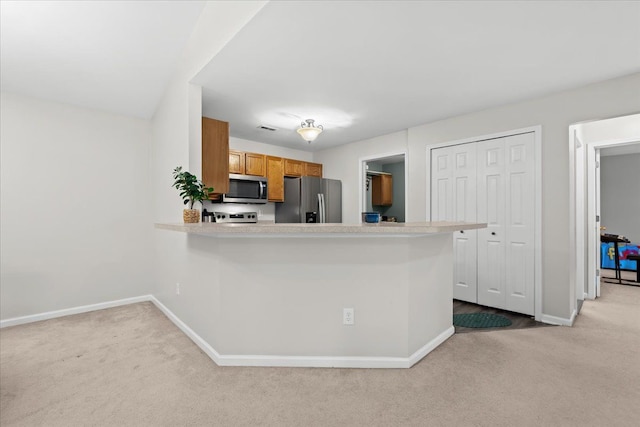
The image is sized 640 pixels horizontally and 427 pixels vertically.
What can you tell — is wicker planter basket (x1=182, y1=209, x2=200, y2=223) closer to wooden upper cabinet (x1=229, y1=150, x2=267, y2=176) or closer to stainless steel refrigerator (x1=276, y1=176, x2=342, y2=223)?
wooden upper cabinet (x1=229, y1=150, x2=267, y2=176)

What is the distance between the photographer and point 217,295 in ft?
7.55

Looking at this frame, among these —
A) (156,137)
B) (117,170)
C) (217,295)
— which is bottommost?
(217,295)

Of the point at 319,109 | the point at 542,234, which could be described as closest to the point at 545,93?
the point at 542,234

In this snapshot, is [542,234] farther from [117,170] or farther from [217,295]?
[117,170]

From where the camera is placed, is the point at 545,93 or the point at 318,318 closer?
the point at 318,318

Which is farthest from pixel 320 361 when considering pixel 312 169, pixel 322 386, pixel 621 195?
pixel 621 195

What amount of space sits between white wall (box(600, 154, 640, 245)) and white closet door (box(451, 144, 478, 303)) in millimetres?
5096

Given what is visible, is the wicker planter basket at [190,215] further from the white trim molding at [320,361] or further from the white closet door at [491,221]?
the white closet door at [491,221]

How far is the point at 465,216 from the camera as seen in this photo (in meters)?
3.97

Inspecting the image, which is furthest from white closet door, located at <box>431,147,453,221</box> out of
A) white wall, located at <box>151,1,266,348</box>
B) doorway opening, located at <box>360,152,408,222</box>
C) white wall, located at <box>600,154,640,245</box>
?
white wall, located at <box>600,154,640,245</box>

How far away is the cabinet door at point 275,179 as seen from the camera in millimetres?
5051

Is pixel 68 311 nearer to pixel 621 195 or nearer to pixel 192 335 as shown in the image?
pixel 192 335

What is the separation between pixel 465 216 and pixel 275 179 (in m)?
2.98

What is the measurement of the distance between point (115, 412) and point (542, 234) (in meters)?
4.06
